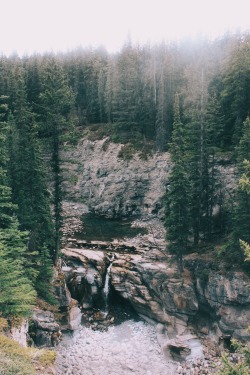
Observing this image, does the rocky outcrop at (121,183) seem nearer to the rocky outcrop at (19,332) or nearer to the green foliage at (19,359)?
the rocky outcrop at (19,332)

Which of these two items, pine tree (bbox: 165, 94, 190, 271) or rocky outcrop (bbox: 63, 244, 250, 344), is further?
pine tree (bbox: 165, 94, 190, 271)

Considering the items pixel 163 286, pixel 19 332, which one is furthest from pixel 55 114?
pixel 163 286

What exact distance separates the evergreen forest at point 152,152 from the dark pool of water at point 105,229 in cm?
601

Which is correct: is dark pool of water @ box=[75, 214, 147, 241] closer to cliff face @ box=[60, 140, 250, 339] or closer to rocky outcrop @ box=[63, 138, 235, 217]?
rocky outcrop @ box=[63, 138, 235, 217]

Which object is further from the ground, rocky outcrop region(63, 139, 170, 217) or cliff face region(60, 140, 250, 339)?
rocky outcrop region(63, 139, 170, 217)

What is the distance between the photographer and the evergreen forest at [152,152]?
19562 mm

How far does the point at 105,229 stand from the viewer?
1676 inches

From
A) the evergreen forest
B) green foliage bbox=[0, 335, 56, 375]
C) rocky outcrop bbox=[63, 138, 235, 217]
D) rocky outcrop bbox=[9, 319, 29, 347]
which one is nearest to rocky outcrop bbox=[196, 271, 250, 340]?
the evergreen forest

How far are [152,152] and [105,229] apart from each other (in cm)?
1806

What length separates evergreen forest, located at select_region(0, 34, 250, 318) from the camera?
19562mm

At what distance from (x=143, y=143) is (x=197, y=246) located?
30.8 metres

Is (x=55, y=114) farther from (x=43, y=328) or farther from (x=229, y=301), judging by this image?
(x=229, y=301)

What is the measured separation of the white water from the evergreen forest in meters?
4.11

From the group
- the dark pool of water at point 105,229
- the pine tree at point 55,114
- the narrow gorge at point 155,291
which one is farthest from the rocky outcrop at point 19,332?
the dark pool of water at point 105,229
